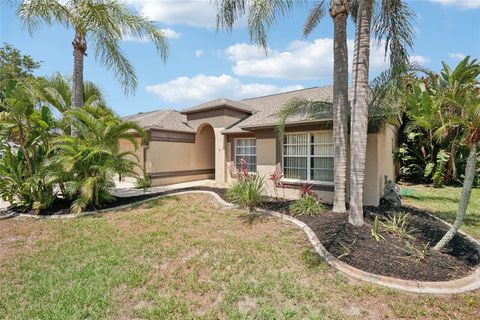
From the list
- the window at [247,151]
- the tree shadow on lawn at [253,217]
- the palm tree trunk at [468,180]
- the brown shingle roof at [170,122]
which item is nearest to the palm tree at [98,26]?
the brown shingle roof at [170,122]

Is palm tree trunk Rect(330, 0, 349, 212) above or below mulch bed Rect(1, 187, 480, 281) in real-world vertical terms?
above

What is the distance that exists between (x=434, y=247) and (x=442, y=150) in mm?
11763

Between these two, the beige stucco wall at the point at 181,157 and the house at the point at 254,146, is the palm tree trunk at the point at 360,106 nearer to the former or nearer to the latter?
the house at the point at 254,146

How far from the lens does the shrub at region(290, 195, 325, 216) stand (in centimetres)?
891

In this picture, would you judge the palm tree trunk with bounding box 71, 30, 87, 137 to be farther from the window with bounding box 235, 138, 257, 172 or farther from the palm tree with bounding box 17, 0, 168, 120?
the window with bounding box 235, 138, 257, 172

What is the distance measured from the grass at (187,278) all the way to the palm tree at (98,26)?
7.46 meters

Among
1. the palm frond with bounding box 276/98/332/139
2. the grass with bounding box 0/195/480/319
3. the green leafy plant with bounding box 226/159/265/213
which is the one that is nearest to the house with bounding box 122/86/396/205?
the palm frond with bounding box 276/98/332/139

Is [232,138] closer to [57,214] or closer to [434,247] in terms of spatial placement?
[57,214]

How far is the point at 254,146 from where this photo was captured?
15258 mm

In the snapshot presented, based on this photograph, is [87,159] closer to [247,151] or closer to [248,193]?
[248,193]

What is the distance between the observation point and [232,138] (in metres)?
16.3

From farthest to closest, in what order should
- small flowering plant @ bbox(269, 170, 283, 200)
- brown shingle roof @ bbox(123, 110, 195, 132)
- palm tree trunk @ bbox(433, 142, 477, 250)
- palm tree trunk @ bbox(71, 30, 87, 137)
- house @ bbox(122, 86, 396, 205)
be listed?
1. brown shingle roof @ bbox(123, 110, 195, 132)
2. palm tree trunk @ bbox(71, 30, 87, 137)
3. small flowering plant @ bbox(269, 170, 283, 200)
4. house @ bbox(122, 86, 396, 205)
5. palm tree trunk @ bbox(433, 142, 477, 250)

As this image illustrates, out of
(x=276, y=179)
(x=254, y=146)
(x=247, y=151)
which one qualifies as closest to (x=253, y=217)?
(x=276, y=179)

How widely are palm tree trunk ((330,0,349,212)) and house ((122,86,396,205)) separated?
5.24 feet
